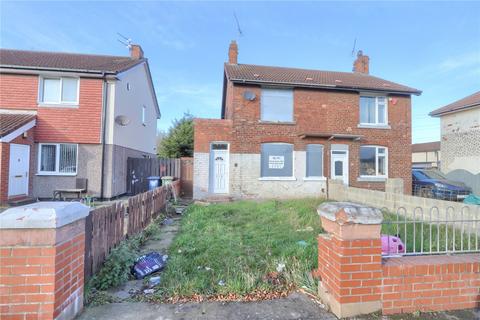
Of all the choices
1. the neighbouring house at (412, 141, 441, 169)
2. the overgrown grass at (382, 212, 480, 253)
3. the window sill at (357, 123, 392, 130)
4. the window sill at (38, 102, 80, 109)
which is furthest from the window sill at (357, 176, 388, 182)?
the neighbouring house at (412, 141, 441, 169)

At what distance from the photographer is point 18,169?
10.9 m

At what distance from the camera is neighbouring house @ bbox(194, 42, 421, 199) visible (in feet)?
42.2

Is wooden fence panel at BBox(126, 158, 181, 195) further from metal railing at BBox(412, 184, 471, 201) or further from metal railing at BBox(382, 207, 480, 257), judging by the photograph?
metal railing at BBox(412, 184, 471, 201)

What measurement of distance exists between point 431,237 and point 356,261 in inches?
110

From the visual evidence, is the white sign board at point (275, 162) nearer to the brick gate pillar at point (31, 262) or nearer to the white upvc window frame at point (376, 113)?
the white upvc window frame at point (376, 113)

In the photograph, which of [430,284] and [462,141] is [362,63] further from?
[430,284]

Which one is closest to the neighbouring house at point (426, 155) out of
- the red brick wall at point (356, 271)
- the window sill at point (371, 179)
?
the window sill at point (371, 179)

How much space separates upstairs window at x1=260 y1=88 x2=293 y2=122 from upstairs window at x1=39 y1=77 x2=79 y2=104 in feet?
29.2

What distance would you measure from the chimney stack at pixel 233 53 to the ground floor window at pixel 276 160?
5757 millimetres

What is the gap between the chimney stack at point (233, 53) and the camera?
15.3m

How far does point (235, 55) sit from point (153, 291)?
14.4m

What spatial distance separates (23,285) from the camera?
2273mm

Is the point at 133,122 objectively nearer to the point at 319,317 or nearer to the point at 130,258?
the point at 130,258

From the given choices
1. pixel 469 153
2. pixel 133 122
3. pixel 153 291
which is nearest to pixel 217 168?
pixel 133 122
